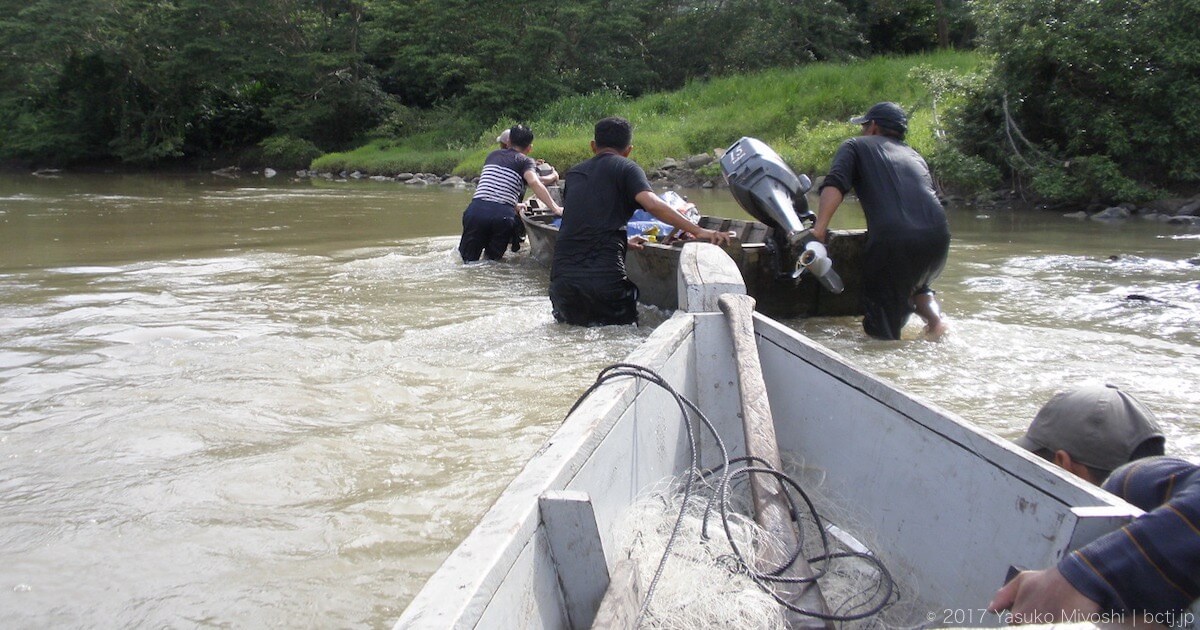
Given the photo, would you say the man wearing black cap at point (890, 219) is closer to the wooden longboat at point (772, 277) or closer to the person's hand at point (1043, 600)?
the wooden longboat at point (772, 277)

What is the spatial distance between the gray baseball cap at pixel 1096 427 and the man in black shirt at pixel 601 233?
3549mm

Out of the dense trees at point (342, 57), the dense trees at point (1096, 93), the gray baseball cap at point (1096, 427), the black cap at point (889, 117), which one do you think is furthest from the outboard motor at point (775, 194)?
the dense trees at point (342, 57)

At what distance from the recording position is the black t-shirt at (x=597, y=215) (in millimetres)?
5969

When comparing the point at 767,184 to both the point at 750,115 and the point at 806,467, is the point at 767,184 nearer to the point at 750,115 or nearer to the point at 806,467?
the point at 806,467

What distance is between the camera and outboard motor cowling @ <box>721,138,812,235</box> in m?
6.12

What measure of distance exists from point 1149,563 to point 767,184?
4758 millimetres

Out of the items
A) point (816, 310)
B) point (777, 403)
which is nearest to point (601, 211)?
point (816, 310)

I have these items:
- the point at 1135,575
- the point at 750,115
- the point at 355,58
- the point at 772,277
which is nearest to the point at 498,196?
the point at 772,277

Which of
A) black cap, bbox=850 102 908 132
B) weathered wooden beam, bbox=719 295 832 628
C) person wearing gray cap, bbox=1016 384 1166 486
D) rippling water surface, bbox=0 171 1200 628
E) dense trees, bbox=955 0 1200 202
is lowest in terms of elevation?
rippling water surface, bbox=0 171 1200 628

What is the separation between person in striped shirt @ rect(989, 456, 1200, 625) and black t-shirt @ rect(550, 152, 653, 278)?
443 centimetres

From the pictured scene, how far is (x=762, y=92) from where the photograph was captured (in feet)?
78.6

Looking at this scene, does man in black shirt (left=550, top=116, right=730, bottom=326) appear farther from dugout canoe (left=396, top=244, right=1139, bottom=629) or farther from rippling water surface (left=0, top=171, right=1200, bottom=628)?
dugout canoe (left=396, top=244, right=1139, bottom=629)

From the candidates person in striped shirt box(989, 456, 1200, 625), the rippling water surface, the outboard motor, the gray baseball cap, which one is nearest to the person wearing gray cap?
the gray baseball cap

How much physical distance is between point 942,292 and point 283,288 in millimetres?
5701
